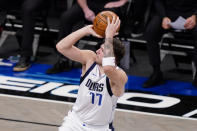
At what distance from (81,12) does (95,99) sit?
3.23 m

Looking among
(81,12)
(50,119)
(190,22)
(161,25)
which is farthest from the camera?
(81,12)

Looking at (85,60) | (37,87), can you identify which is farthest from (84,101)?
(37,87)

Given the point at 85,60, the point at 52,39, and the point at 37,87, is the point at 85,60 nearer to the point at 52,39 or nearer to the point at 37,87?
the point at 37,87

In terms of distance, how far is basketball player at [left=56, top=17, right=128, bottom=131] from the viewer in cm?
423

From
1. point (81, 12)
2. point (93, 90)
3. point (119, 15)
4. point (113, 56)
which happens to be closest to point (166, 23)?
point (119, 15)

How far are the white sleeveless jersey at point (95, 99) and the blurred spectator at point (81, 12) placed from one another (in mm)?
2964

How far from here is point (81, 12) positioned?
7363 mm

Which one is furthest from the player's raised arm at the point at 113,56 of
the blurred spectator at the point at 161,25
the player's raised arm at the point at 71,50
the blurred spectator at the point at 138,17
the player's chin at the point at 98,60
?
the blurred spectator at the point at 138,17

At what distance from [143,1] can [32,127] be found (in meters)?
3.46

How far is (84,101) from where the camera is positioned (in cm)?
434

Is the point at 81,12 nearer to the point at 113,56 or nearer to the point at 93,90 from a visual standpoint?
the point at 93,90

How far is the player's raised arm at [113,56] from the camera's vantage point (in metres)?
3.96

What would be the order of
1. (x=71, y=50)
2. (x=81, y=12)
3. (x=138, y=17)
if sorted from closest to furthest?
(x=71, y=50) → (x=81, y=12) → (x=138, y=17)

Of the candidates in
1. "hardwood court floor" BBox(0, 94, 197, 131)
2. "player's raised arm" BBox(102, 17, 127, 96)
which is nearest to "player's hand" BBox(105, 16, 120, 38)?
"player's raised arm" BBox(102, 17, 127, 96)
